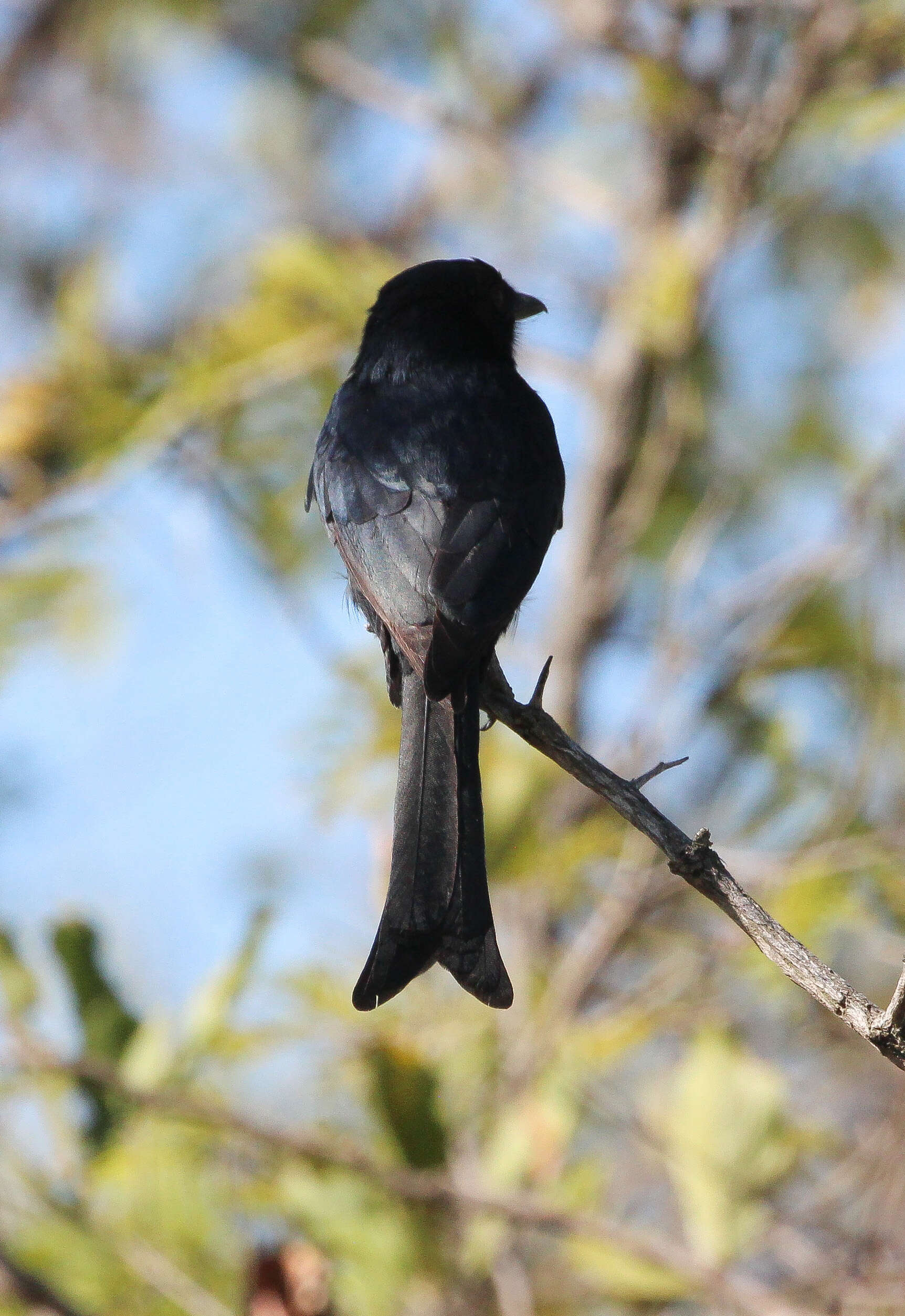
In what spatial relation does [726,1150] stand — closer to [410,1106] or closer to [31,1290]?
[410,1106]

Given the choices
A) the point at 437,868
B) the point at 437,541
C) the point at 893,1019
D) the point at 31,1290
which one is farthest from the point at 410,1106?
the point at 893,1019

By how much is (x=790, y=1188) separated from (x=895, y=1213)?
1235mm

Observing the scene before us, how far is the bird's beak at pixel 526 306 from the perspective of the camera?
4293 mm

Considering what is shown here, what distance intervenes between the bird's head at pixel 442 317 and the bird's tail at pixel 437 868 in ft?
4.02

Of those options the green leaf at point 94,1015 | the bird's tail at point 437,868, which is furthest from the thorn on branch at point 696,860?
the green leaf at point 94,1015

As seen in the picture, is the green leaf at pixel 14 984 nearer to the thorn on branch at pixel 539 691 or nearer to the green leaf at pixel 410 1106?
the green leaf at pixel 410 1106

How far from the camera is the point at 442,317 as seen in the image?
4023 millimetres

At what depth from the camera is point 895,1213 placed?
3670 mm

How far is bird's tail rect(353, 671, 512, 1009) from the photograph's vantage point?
2332mm

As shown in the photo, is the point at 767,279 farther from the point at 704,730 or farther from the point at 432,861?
the point at 432,861

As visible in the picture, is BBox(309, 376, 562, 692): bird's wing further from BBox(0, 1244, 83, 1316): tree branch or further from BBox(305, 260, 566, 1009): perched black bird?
BBox(0, 1244, 83, 1316): tree branch

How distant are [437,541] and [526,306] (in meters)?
1.49

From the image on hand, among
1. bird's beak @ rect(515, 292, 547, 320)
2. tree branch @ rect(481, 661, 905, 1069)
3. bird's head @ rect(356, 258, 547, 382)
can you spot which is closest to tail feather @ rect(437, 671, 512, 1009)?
tree branch @ rect(481, 661, 905, 1069)

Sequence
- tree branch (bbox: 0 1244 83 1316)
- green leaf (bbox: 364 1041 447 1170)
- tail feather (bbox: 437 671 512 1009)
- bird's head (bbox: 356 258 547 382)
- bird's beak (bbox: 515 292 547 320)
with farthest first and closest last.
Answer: bird's beak (bbox: 515 292 547 320)
bird's head (bbox: 356 258 547 382)
green leaf (bbox: 364 1041 447 1170)
tree branch (bbox: 0 1244 83 1316)
tail feather (bbox: 437 671 512 1009)
